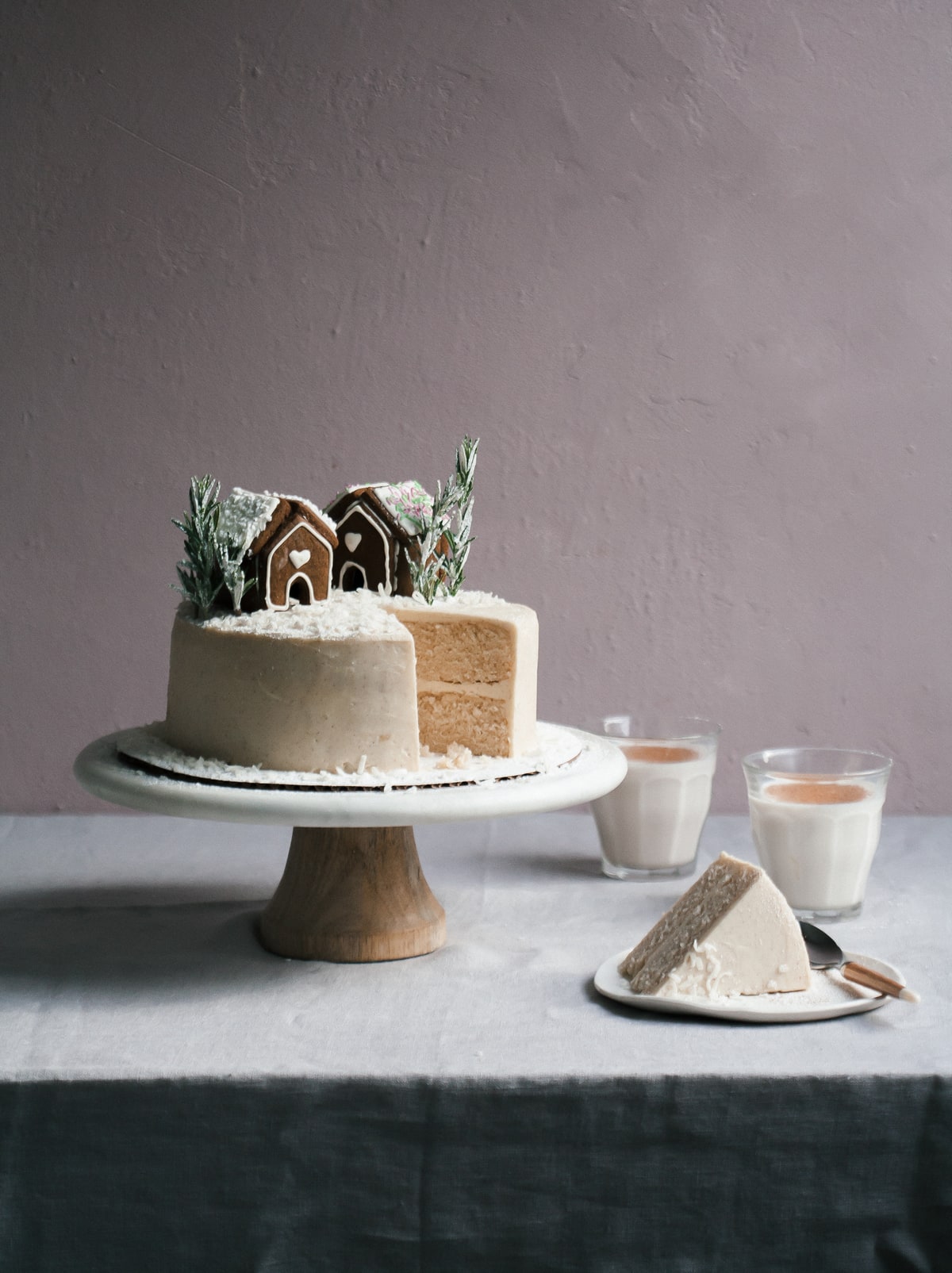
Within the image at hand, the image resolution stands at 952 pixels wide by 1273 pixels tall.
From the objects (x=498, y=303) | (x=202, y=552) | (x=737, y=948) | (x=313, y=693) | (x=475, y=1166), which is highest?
(x=498, y=303)

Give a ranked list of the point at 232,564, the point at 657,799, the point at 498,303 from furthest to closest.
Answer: the point at 498,303 → the point at 657,799 → the point at 232,564

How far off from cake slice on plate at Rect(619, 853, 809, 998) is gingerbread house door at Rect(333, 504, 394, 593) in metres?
0.40

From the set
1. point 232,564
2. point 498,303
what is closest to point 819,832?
point 232,564

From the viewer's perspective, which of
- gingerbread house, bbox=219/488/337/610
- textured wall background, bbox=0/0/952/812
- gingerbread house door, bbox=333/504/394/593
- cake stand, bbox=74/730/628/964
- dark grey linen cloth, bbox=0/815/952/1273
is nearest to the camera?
dark grey linen cloth, bbox=0/815/952/1273

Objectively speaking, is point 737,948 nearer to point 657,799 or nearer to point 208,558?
point 657,799

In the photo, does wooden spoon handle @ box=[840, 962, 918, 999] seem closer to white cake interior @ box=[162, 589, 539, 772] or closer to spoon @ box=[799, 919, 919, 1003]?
spoon @ box=[799, 919, 919, 1003]

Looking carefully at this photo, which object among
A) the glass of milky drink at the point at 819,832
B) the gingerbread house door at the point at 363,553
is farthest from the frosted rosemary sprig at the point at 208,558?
the glass of milky drink at the point at 819,832

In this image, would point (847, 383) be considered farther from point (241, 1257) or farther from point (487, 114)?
point (241, 1257)

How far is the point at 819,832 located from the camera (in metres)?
1.17

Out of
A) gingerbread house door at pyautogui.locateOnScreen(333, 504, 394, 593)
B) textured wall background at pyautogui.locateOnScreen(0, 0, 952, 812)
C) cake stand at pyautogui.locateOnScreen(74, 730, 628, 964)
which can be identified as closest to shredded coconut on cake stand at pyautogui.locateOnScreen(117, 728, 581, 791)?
cake stand at pyautogui.locateOnScreen(74, 730, 628, 964)

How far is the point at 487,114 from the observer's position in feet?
5.15

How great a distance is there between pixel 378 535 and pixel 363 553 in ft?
0.08

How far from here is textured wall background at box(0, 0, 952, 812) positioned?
5.12 feet

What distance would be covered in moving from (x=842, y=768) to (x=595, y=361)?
0.63m
